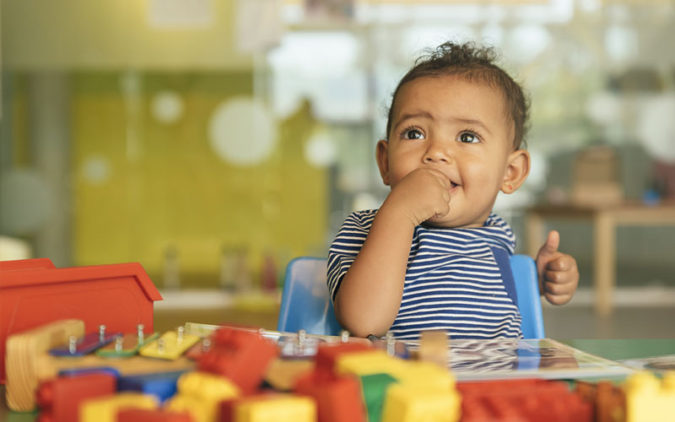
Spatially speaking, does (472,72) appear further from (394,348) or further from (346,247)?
(394,348)

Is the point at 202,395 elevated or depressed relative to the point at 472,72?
depressed

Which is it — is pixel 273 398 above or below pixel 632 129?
below

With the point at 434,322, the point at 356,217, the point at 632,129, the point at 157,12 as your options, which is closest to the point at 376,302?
the point at 434,322

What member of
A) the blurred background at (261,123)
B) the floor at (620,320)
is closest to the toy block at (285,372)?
the floor at (620,320)

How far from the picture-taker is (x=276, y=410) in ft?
1.06

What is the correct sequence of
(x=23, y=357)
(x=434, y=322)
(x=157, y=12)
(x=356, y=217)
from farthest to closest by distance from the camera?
1. (x=157, y=12)
2. (x=356, y=217)
3. (x=434, y=322)
4. (x=23, y=357)

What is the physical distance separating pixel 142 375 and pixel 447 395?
180 millimetres

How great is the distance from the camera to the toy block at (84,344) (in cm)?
48

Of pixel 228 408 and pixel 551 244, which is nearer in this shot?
pixel 228 408

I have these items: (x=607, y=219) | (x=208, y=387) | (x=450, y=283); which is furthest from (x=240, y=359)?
(x=607, y=219)

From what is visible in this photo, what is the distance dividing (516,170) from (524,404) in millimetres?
814

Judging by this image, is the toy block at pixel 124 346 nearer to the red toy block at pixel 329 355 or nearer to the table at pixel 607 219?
the red toy block at pixel 329 355

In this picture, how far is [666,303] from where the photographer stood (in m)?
4.96

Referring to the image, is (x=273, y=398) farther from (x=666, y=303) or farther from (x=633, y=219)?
(x=666, y=303)
